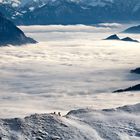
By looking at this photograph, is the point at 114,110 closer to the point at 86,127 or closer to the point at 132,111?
the point at 132,111

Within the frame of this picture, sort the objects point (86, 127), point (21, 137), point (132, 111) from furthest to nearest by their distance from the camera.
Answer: point (132, 111) < point (86, 127) < point (21, 137)

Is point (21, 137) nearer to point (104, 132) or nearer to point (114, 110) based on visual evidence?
point (104, 132)

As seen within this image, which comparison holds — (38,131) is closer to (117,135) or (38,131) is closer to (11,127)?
(11,127)

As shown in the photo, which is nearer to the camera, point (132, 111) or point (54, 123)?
point (54, 123)

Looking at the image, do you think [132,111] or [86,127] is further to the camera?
[132,111]

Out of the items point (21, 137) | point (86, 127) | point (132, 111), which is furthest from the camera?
point (132, 111)

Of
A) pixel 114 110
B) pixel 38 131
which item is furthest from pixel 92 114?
pixel 38 131
